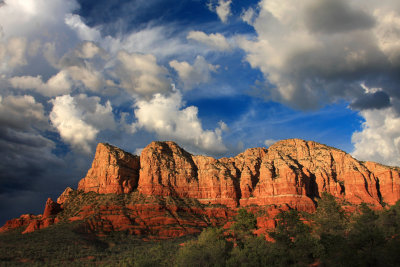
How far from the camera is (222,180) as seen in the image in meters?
150

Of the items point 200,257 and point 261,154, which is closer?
point 200,257

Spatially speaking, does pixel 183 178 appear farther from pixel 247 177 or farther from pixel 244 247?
pixel 244 247

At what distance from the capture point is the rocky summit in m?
118

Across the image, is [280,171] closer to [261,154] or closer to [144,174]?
[261,154]

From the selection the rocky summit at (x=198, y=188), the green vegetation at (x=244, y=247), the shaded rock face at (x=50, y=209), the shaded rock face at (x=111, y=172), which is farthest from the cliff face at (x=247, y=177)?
the green vegetation at (x=244, y=247)

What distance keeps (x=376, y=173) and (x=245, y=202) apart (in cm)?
6099

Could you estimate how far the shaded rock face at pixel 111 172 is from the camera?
13254cm

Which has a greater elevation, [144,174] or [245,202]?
[144,174]

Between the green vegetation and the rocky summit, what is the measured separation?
15139 millimetres

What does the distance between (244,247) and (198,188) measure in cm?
8392

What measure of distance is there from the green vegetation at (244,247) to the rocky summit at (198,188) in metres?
15.1

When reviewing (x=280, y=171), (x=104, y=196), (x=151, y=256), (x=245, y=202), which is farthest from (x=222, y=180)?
(x=151, y=256)

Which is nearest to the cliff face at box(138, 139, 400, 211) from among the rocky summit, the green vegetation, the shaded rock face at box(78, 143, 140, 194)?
the rocky summit

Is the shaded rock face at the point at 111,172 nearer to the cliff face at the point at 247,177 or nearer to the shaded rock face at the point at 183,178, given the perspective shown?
the cliff face at the point at 247,177
